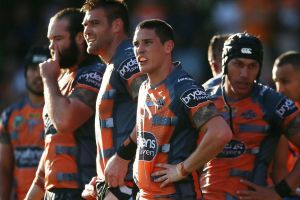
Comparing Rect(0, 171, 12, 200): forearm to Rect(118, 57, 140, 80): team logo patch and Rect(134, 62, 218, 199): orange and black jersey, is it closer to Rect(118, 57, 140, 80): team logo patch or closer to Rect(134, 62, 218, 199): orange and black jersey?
Rect(118, 57, 140, 80): team logo patch

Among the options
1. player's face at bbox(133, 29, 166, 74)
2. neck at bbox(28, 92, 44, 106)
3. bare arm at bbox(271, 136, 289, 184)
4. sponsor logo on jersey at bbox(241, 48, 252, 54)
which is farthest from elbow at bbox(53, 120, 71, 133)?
neck at bbox(28, 92, 44, 106)

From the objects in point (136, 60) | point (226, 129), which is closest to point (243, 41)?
point (136, 60)

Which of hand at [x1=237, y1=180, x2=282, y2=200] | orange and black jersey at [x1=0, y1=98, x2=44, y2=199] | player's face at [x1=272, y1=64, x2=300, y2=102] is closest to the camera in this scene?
hand at [x1=237, y1=180, x2=282, y2=200]

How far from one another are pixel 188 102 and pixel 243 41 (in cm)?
152

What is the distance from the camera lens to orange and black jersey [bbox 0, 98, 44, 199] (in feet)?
37.6

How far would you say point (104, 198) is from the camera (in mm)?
8633

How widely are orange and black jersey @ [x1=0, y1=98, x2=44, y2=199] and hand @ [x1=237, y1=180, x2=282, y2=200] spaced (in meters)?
3.37

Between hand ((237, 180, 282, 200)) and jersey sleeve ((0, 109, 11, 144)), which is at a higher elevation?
jersey sleeve ((0, 109, 11, 144))

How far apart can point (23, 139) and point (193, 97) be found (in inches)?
168

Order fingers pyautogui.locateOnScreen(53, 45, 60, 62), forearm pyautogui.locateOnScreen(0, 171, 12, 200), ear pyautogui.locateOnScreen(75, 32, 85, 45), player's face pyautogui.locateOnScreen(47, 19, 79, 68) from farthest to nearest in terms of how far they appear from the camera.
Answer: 1. forearm pyautogui.locateOnScreen(0, 171, 12, 200)
2. ear pyautogui.locateOnScreen(75, 32, 85, 45)
3. player's face pyautogui.locateOnScreen(47, 19, 79, 68)
4. fingers pyautogui.locateOnScreen(53, 45, 60, 62)

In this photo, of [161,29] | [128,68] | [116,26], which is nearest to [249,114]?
[128,68]

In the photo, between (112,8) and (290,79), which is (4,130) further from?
(290,79)

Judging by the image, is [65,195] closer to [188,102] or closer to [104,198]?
[104,198]

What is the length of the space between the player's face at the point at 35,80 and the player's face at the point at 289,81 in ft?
10.2
